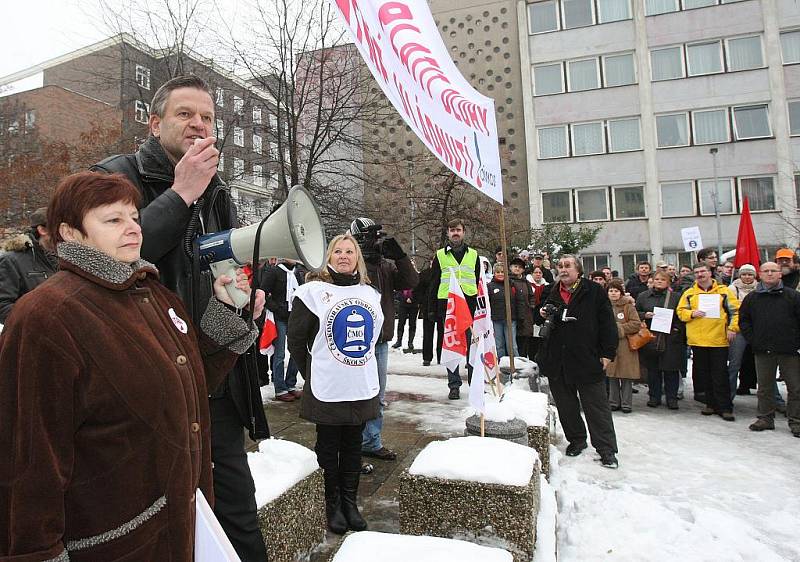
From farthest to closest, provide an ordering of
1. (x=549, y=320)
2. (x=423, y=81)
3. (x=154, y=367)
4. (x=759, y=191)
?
(x=759, y=191), (x=549, y=320), (x=423, y=81), (x=154, y=367)

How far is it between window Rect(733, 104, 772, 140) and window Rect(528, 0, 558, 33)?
34.4 feet

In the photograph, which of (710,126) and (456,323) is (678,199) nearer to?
(710,126)

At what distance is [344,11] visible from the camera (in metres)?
2.45

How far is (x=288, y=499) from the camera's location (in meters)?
2.82


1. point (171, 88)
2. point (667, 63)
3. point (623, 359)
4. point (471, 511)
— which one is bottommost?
point (471, 511)

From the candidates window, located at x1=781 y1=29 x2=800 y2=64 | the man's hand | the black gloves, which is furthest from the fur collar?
window, located at x1=781 y1=29 x2=800 y2=64

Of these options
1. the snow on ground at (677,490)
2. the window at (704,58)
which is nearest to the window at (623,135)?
the window at (704,58)

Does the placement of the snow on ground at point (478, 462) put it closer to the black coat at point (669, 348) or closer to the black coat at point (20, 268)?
the black coat at point (20, 268)

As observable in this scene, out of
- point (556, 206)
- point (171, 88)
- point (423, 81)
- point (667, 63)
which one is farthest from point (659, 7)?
point (171, 88)

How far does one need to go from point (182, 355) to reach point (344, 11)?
1.78 m

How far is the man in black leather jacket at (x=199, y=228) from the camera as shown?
1645mm

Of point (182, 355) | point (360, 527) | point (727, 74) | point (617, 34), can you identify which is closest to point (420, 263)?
point (617, 34)

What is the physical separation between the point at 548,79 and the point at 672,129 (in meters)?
7.01

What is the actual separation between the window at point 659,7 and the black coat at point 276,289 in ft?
94.3
